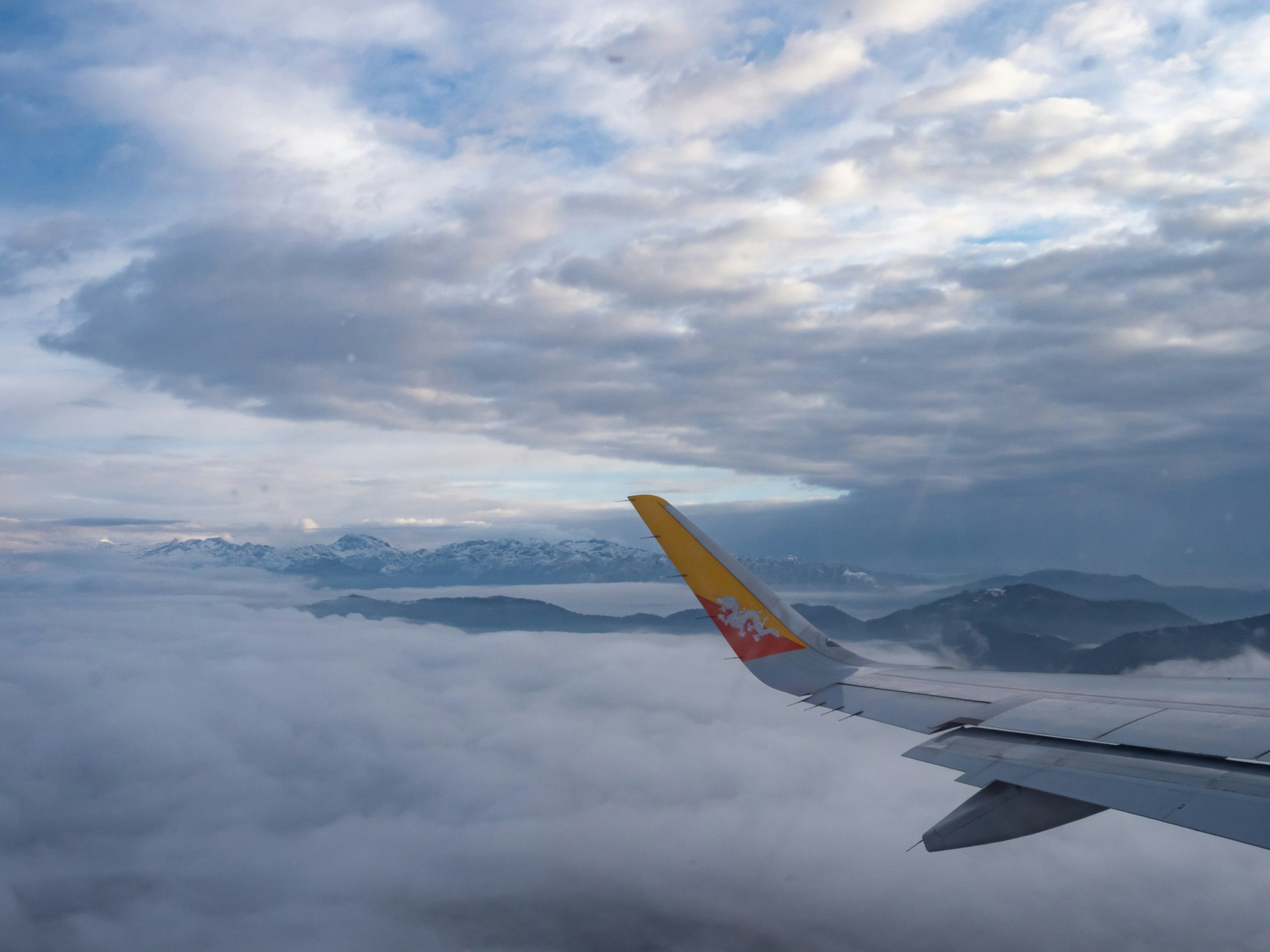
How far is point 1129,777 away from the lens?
6.80 metres

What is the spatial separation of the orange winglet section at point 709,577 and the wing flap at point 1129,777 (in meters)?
4.50

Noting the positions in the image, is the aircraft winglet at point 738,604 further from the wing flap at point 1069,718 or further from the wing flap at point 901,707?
the wing flap at point 1069,718

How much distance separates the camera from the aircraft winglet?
1302 centimetres

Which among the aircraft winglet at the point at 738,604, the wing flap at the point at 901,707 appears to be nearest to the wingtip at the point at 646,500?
the aircraft winglet at the point at 738,604

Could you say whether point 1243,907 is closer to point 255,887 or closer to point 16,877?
point 255,887

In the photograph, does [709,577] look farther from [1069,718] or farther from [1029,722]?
[1069,718]

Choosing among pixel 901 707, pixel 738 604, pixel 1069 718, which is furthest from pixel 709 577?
pixel 1069 718

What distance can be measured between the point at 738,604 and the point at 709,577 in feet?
2.64

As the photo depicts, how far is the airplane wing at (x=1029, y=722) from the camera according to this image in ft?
20.9

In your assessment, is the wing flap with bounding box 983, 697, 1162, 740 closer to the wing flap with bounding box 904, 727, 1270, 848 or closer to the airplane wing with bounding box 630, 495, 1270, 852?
the airplane wing with bounding box 630, 495, 1270, 852

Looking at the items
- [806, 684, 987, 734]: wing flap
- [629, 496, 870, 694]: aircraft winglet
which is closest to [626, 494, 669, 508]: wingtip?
[629, 496, 870, 694]: aircraft winglet

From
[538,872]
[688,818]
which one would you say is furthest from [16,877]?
[688,818]

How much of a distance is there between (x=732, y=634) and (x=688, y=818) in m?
175

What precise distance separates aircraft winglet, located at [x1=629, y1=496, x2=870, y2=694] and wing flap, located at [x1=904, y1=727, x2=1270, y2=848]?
165 inches
